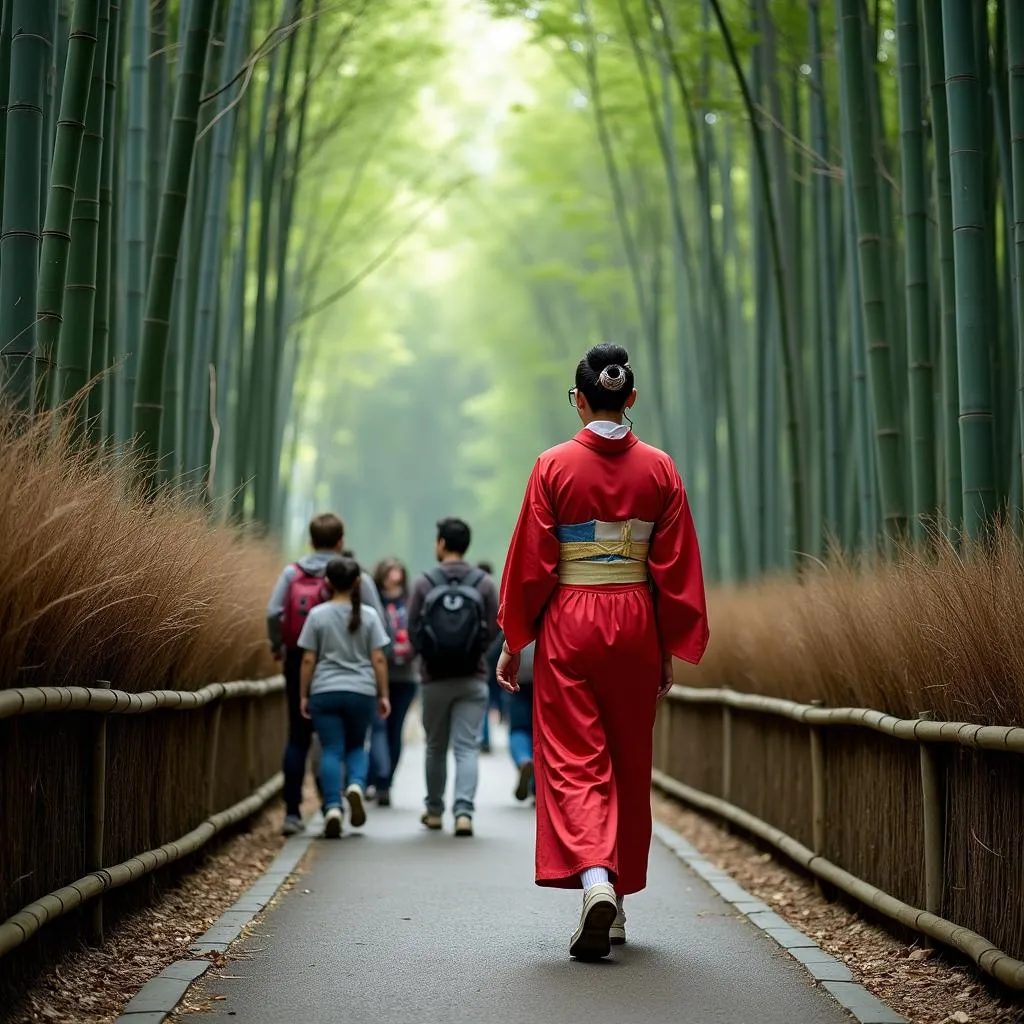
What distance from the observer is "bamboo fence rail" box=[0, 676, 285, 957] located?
3363 mm

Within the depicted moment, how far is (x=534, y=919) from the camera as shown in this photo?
511cm

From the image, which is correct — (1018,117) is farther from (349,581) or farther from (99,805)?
(99,805)

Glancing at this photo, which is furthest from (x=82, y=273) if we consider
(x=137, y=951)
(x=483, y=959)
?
(x=483, y=959)

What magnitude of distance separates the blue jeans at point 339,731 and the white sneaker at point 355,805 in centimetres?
8

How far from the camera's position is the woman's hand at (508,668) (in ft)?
14.8

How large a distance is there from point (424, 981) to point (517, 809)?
494 centimetres

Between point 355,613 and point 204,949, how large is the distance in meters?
2.90

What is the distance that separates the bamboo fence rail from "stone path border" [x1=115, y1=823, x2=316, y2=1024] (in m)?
0.25

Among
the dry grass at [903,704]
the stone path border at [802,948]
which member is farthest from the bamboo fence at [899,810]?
the stone path border at [802,948]

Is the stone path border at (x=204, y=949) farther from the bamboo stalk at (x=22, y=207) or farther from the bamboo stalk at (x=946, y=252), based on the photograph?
the bamboo stalk at (x=946, y=252)

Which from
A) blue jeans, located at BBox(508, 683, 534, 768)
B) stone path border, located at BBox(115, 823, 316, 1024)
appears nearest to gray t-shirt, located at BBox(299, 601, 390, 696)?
stone path border, located at BBox(115, 823, 316, 1024)

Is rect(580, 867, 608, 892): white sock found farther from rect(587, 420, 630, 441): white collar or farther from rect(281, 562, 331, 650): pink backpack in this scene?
rect(281, 562, 331, 650): pink backpack

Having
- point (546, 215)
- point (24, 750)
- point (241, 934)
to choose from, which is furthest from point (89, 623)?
point (546, 215)

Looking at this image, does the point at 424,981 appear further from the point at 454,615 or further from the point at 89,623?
the point at 454,615
